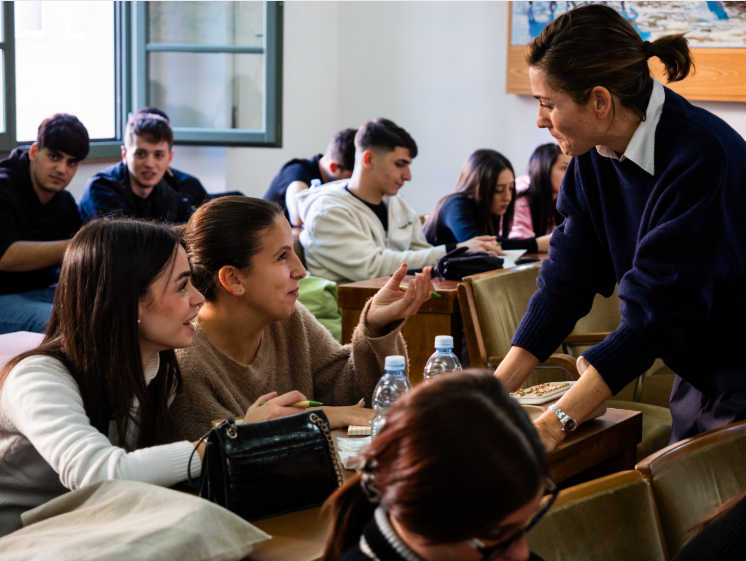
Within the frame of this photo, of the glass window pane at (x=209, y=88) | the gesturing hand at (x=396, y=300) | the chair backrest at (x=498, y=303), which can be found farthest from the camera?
the glass window pane at (x=209, y=88)

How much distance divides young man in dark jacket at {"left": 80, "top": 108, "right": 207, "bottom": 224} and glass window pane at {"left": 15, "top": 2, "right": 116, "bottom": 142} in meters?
0.79

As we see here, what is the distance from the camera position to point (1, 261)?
3133mm

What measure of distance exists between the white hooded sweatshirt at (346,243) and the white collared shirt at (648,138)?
6.68ft

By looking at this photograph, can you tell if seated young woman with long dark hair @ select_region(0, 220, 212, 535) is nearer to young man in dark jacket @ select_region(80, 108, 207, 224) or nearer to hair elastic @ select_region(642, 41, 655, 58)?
hair elastic @ select_region(642, 41, 655, 58)

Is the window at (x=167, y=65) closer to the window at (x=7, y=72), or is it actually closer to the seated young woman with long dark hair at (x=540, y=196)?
the window at (x=7, y=72)

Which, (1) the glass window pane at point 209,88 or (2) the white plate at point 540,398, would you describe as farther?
(1) the glass window pane at point 209,88

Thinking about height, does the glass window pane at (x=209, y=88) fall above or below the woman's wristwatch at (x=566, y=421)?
above

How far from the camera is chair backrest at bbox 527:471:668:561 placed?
975 mm

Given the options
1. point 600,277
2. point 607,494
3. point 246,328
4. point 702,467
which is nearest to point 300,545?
point 607,494

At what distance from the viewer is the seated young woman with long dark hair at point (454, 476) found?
685 mm

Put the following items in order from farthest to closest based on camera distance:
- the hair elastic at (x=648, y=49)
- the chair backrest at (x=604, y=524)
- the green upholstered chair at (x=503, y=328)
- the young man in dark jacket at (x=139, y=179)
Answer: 1. the young man in dark jacket at (x=139, y=179)
2. the green upholstered chair at (x=503, y=328)
3. the hair elastic at (x=648, y=49)
4. the chair backrest at (x=604, y=524)

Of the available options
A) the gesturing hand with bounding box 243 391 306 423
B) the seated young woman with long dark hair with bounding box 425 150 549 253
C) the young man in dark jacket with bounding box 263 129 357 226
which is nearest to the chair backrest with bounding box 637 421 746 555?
the gesturing hand with bounding box 243 391 306 423

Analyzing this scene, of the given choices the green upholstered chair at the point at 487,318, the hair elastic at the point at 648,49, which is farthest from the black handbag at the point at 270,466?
the green upholstered chair at the point at 487,318

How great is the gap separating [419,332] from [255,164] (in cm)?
276
